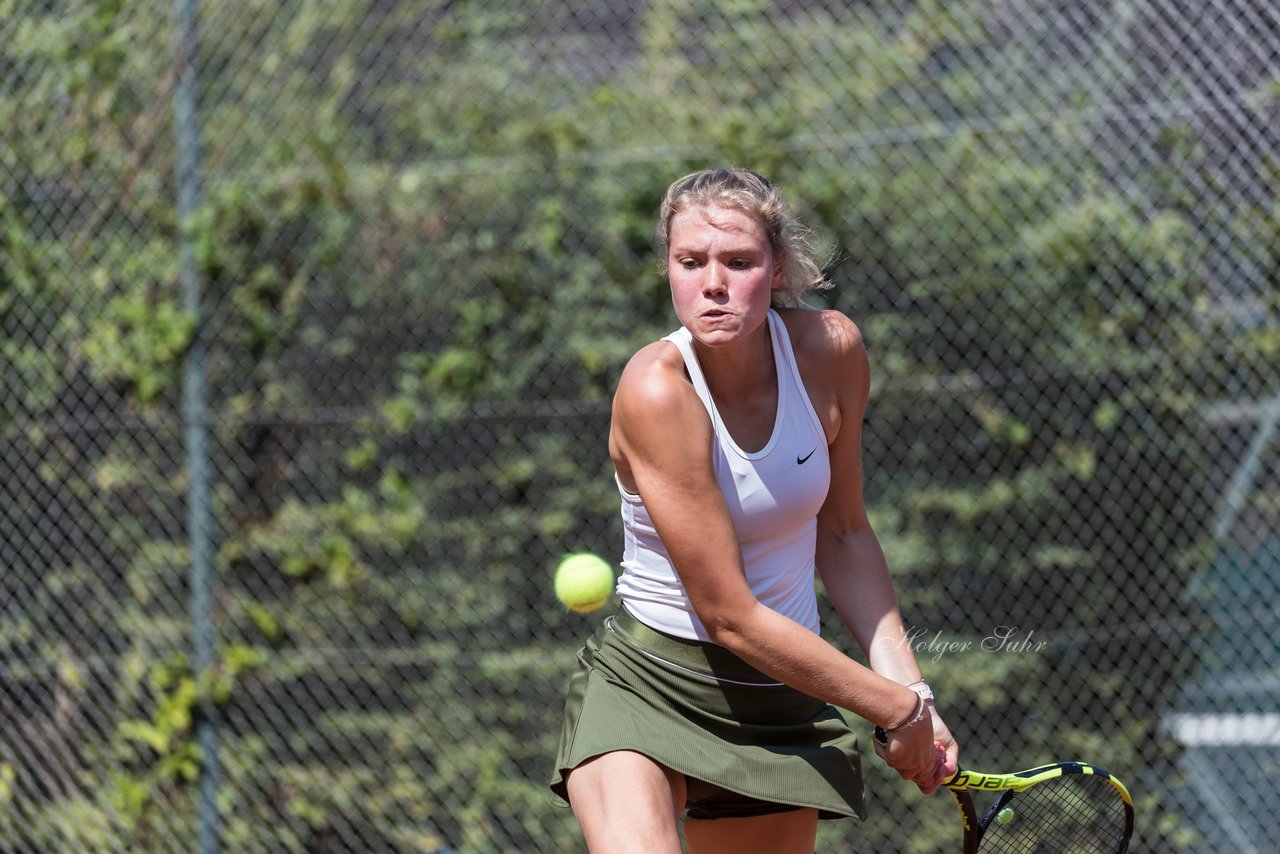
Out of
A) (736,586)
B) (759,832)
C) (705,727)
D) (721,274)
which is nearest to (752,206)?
(721,274)

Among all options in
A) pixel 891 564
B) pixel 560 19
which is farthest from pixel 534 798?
pixel 560 19

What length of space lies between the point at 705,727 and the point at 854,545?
0.45m

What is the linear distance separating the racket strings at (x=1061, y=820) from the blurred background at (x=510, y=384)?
1451 mm

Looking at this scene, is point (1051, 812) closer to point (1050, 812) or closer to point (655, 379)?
point (1050, 812)

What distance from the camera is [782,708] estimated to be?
2.22 meters

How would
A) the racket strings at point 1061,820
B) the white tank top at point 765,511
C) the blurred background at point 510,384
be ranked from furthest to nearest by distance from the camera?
the blurred background at point 510,384 → the racket strings at point 1061,820 → the white tank top at point 765,511

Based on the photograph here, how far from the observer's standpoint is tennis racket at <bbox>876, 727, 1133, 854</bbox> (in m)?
2.31

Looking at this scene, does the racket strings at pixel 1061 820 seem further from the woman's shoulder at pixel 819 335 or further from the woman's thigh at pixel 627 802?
the woman's shoulder at pixel 819 335

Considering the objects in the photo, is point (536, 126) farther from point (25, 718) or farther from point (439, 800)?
point (25, 718)

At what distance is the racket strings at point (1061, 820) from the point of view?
238 centimetres

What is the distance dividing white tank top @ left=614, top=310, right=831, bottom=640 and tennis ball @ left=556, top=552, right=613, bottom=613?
573mm

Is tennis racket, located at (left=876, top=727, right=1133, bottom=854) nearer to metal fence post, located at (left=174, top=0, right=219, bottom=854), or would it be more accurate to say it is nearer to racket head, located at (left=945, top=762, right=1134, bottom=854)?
racket head, located at (left=945, top=762, right=1134, bottom=854)

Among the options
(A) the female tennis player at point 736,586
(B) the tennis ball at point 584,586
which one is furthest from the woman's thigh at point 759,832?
(B) the tennis ball at point 584,586

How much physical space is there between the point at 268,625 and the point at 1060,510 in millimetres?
2479
